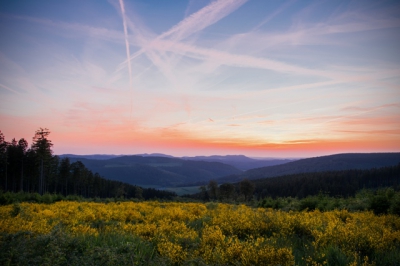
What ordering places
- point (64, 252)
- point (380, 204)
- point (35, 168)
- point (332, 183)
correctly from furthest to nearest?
point (332, 183)
point (35, 168)
point (380, 204)
point (64, 252)

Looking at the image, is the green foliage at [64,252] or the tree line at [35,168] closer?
the green foliage at [64,252]

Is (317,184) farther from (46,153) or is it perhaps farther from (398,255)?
(398,255)

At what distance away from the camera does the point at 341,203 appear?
56.5ft

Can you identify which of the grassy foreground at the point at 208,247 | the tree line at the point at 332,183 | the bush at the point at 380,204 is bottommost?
the tree line at the point at 332,183

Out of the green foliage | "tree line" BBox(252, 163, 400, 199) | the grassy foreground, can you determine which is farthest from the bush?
"tree line" BBox(252, 163, 400, 199)

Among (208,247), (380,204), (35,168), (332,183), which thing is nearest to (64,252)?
(208,247)

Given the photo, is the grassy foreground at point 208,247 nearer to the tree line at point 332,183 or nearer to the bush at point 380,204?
the bush at point 380,204

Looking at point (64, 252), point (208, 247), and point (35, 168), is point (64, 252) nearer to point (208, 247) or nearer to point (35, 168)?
point (208, 247)

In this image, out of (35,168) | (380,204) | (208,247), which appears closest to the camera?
(208,247)

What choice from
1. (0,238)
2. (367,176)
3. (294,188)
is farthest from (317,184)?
(0,238)

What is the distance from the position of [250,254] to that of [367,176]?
156508 mm

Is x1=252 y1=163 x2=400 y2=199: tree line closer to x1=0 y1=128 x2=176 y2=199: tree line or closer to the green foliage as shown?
x1=0 y1=128 x2=176 y2=199: tree line

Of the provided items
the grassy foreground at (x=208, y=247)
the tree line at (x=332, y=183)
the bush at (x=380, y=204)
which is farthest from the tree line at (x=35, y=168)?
the tree line at (x=332, y=183)

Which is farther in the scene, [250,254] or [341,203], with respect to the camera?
[341,203]
